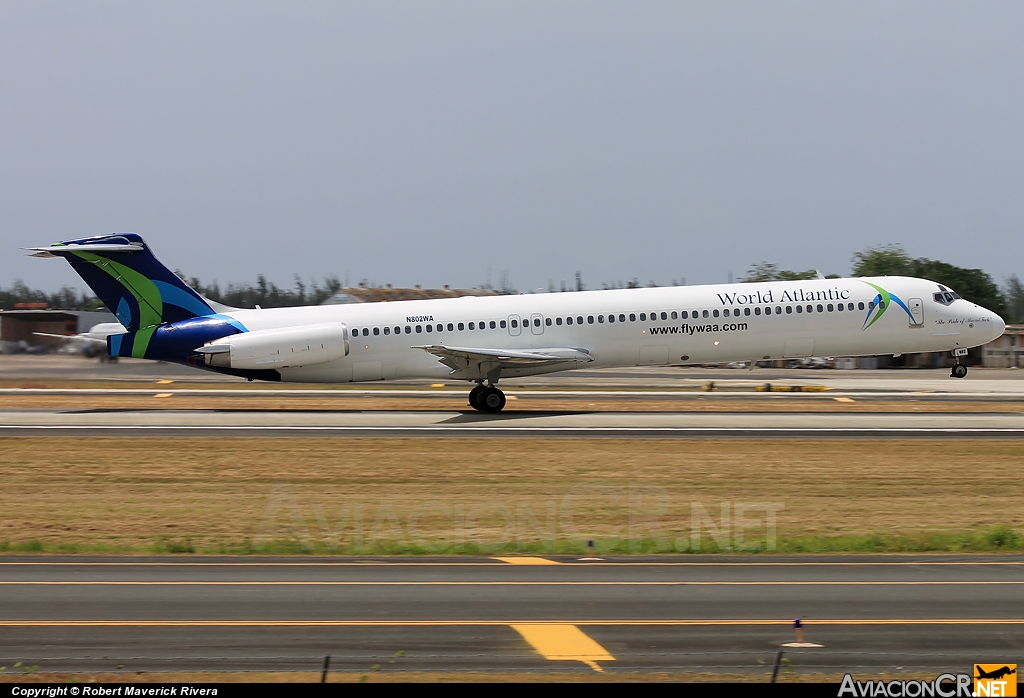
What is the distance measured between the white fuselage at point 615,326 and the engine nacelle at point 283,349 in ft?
1.10

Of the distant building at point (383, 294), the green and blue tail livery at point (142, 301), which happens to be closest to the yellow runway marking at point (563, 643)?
the green and blue tail livery at point (142, 301)

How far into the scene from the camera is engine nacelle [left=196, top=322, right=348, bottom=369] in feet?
108

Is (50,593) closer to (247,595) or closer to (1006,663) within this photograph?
(247,595)

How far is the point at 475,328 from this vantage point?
33.5 metres

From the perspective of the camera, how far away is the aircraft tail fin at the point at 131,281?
109 feet

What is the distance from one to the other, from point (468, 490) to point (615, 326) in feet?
47.8

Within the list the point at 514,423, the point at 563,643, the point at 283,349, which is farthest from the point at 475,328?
the point at 563,643

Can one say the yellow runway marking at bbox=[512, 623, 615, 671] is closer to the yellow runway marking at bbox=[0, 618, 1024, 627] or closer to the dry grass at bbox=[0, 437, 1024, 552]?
the yellow runway marking at bbox=[0, 618, 1024, 627]

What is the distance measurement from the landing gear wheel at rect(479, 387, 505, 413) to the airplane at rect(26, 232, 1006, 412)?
0.15ft

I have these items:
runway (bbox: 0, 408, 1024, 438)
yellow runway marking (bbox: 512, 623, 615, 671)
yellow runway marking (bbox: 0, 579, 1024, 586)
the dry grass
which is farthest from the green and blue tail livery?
yellow runway marking (bbox: 512, 623, 615, 671)

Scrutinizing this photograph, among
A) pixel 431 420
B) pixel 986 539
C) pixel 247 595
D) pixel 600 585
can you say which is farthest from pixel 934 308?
pixel 247 595

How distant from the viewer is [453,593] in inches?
454

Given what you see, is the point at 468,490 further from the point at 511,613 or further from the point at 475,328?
the point at 475,328

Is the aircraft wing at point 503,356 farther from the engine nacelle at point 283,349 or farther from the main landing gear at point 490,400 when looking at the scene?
the engine nacelle at point 283,349
